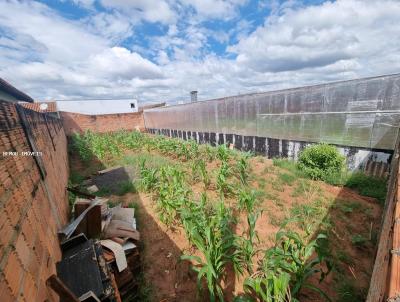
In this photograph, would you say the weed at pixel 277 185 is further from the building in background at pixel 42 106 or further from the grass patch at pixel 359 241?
the building in background at pixel 42 106

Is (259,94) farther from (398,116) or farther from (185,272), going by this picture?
(185,272)

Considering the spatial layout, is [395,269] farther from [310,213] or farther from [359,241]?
[310,213]

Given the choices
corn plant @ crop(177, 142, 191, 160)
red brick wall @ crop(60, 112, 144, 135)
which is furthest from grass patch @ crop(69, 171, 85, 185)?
red brick wall @ crop(60, 112, 144, 135)

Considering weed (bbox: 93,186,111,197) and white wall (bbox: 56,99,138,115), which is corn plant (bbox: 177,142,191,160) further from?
white wall (bbox: 56,99,138,115)

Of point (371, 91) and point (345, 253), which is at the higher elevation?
point (371, 91)

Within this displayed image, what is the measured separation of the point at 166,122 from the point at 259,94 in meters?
9.61

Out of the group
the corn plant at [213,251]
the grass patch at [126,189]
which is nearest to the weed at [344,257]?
the corn plant at [213,251]

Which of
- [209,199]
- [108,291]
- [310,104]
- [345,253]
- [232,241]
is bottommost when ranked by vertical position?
[345,253]

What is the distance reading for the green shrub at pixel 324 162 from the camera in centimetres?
575

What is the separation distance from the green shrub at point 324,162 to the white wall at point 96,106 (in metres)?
32.8

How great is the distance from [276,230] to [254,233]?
0.91 m

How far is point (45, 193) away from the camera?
2.39 metres

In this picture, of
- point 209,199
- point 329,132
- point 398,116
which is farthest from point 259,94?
point 209,199

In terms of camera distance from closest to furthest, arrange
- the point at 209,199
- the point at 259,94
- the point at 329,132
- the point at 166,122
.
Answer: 1. the point at 209,199
2. the point at 329,132
3. the point at 259,94
4. the point at 166,122
